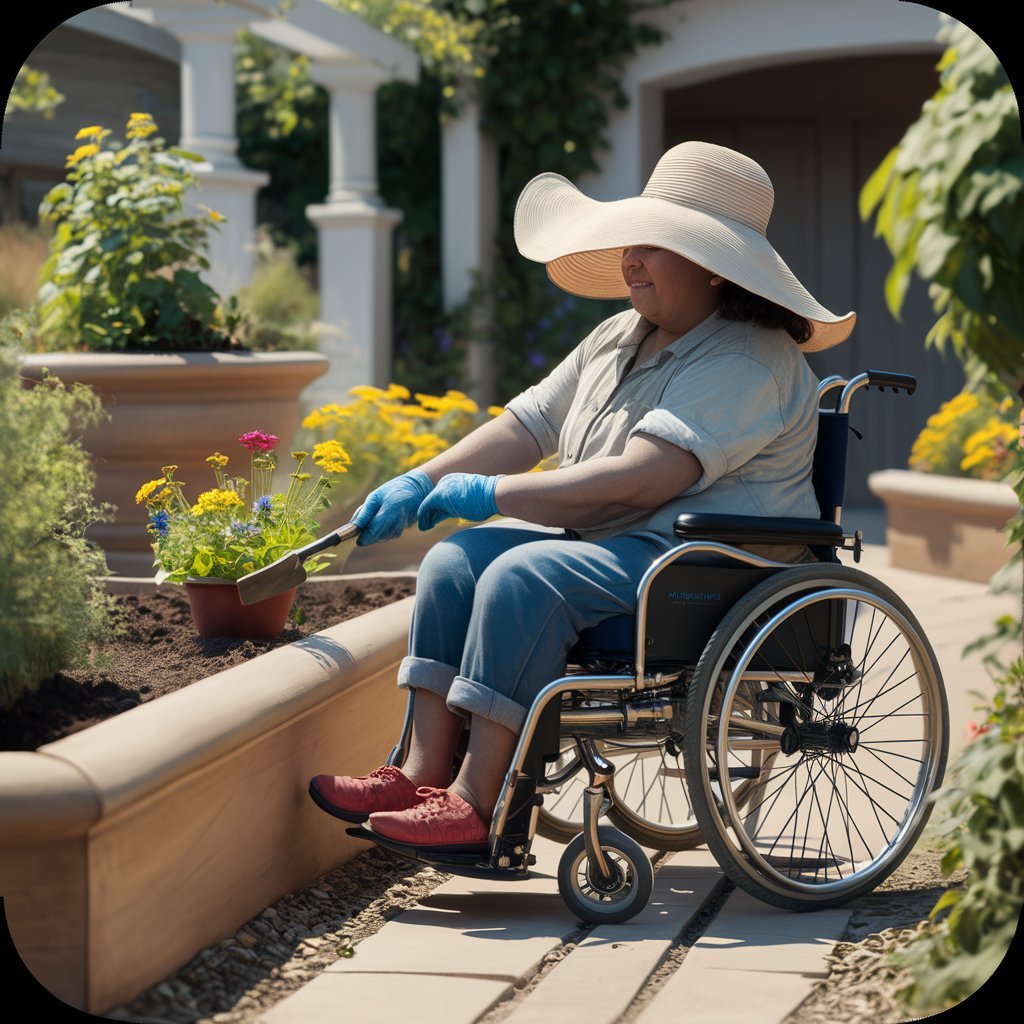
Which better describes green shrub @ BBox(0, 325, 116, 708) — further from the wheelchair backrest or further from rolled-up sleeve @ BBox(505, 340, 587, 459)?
the wheelchair backrest

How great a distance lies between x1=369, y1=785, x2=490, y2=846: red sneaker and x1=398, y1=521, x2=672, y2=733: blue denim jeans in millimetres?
154

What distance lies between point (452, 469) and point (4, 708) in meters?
1.01

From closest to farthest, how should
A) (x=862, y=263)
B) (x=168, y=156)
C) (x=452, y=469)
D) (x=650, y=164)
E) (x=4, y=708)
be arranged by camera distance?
(x=4, y=708) → (x=452, y=469) → (x=168, y=156) → (x=650, y=164) → (x=862, y=263)

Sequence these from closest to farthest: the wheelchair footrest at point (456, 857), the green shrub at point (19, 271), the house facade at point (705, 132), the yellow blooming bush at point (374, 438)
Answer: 1. the wheelchair footrest at point (456, 857)
2. the yellow blooming bush at point (374, 438)
3. the green shrub at point (19, 271)
4. the house facade at point (705, 132)

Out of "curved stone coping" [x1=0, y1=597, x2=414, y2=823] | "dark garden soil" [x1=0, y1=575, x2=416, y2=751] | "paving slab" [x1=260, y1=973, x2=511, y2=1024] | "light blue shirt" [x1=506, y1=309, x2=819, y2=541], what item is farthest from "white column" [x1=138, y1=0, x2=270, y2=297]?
"paving slab" [x1=260, y1=973, x2=511, y2=1024]

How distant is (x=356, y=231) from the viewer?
7.86 m

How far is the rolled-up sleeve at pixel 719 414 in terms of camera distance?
2613 mm

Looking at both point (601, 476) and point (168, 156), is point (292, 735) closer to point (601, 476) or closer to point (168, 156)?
point (601, 476)

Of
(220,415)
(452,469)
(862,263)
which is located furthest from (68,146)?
(452,469)

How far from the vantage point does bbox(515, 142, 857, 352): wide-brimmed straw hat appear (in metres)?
2.72

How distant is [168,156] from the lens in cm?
475

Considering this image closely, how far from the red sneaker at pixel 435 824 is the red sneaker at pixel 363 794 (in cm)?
4

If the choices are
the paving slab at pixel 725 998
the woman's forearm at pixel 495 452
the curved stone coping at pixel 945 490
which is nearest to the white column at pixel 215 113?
the curved stone coping at pixel 945 490

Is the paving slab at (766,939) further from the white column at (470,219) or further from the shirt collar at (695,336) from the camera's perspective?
the white column at (470,219)
